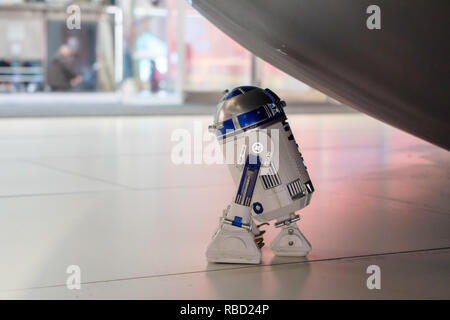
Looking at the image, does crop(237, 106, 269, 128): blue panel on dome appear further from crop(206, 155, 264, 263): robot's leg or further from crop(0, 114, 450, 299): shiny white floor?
crop(0, 114, 450, 299): shiny white floor

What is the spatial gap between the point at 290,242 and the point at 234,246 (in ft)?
0.46

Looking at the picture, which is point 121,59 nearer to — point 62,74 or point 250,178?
Result: point 62,74

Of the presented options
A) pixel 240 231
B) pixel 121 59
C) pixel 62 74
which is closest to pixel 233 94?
pixel 240 231

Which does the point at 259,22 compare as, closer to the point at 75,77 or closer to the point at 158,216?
the point at 158,216

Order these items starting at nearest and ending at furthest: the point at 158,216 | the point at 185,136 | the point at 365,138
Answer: the point at 158,216
the point at 365,138
the point at 185,136

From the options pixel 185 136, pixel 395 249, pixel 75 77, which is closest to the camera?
pixel 395 249

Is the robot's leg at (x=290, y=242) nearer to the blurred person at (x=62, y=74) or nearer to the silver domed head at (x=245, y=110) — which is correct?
the silver domed head at (x=245, y=110)

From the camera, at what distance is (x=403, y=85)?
1667 mm

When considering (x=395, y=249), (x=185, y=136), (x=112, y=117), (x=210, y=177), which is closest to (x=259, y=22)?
(x=395, y=249)

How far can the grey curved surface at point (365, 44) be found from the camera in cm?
154

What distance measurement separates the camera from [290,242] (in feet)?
5.08

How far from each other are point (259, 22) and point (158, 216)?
619 mm

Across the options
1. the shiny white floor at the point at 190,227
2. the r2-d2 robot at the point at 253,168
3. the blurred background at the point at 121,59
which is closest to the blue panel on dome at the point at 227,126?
the r2-d2 robot at the point at 253,168

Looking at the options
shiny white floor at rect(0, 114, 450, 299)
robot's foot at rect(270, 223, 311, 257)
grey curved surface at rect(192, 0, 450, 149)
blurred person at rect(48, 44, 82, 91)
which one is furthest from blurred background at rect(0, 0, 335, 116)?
robot's foot at rect(270, 223, 311, 257)
